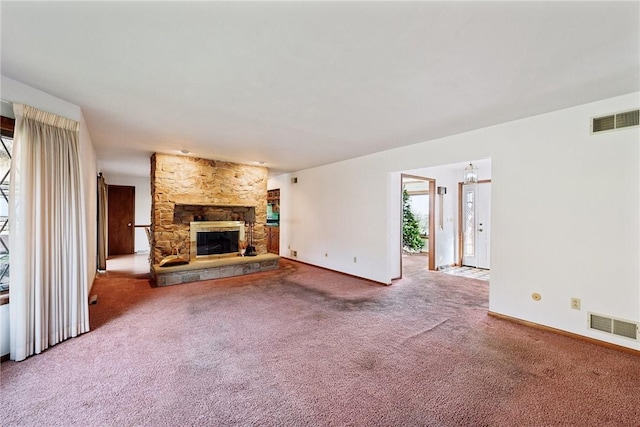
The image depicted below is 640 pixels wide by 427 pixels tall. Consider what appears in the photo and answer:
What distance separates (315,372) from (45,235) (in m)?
2.71

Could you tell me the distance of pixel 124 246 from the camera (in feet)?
26.6

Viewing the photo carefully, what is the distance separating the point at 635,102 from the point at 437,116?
1.68 metres

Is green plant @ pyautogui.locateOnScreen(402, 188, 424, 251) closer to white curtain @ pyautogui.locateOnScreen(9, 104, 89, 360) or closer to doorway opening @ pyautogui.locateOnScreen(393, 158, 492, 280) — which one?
doorway opening @ pyautogui.locateOnScreen(393, 158, 492, 280)

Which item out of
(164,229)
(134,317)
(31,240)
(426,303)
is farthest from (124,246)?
(426,303)

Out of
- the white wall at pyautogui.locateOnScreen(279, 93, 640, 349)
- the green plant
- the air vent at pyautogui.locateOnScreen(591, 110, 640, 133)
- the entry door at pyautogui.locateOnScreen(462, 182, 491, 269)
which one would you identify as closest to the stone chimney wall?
the white wall at pyautogui.locateOnScreen(279, 93, 640, 349)

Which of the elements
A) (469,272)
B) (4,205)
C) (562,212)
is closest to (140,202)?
(4,205)

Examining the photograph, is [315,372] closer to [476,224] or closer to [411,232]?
[476,224]

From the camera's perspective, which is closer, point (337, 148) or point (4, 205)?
point (4, 205)

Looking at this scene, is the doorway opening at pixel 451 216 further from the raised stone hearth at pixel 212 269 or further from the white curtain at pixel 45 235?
the white curtain at pixel 45 235

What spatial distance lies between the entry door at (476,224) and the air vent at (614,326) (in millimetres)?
3532

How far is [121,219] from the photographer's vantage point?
8094mm

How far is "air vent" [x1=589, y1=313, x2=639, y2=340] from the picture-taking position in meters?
2.54

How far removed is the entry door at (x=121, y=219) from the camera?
7.96 meters

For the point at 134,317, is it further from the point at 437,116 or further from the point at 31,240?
the point at 437,116
